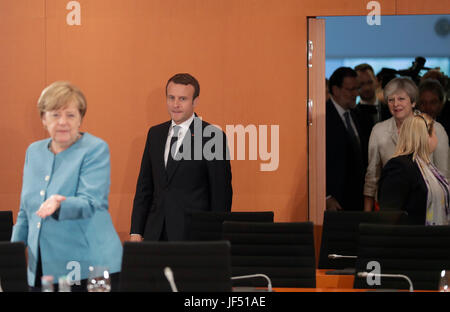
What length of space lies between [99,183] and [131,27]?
3.41 meters

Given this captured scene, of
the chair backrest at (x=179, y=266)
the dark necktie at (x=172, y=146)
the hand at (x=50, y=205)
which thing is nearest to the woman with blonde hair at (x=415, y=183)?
the dark necktie at (x=172, y=146)

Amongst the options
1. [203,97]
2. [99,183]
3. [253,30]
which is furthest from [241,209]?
[99,183]

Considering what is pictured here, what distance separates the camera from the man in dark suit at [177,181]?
5.32 m

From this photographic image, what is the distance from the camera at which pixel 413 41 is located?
6.55m

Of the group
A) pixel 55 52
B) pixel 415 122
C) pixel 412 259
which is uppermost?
pixel 55 52

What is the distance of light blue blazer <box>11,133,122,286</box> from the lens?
338cm

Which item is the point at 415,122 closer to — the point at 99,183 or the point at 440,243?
the point at 440,243

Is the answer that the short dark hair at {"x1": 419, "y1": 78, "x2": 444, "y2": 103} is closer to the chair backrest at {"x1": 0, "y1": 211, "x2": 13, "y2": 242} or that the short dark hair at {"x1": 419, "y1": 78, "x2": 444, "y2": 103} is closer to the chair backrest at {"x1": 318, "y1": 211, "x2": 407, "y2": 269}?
the chair backrest at {"x1": 318, "y1": 211, "x2": 407, "y2": 269}

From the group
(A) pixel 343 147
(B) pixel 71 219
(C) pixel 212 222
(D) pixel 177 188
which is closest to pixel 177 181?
(D) pixel 177 188

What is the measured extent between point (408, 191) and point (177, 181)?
1697 mm

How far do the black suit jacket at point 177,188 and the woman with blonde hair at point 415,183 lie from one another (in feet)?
3.96

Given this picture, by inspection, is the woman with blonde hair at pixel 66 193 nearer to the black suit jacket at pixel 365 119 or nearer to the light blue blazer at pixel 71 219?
the light blue blazer at pixel 71 219

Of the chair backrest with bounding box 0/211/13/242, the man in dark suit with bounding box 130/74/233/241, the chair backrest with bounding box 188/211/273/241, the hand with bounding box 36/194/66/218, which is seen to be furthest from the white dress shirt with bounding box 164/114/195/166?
the hand with bounding box 36/194/66/218

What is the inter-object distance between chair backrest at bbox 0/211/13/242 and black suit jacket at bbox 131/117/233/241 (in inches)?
36.6
